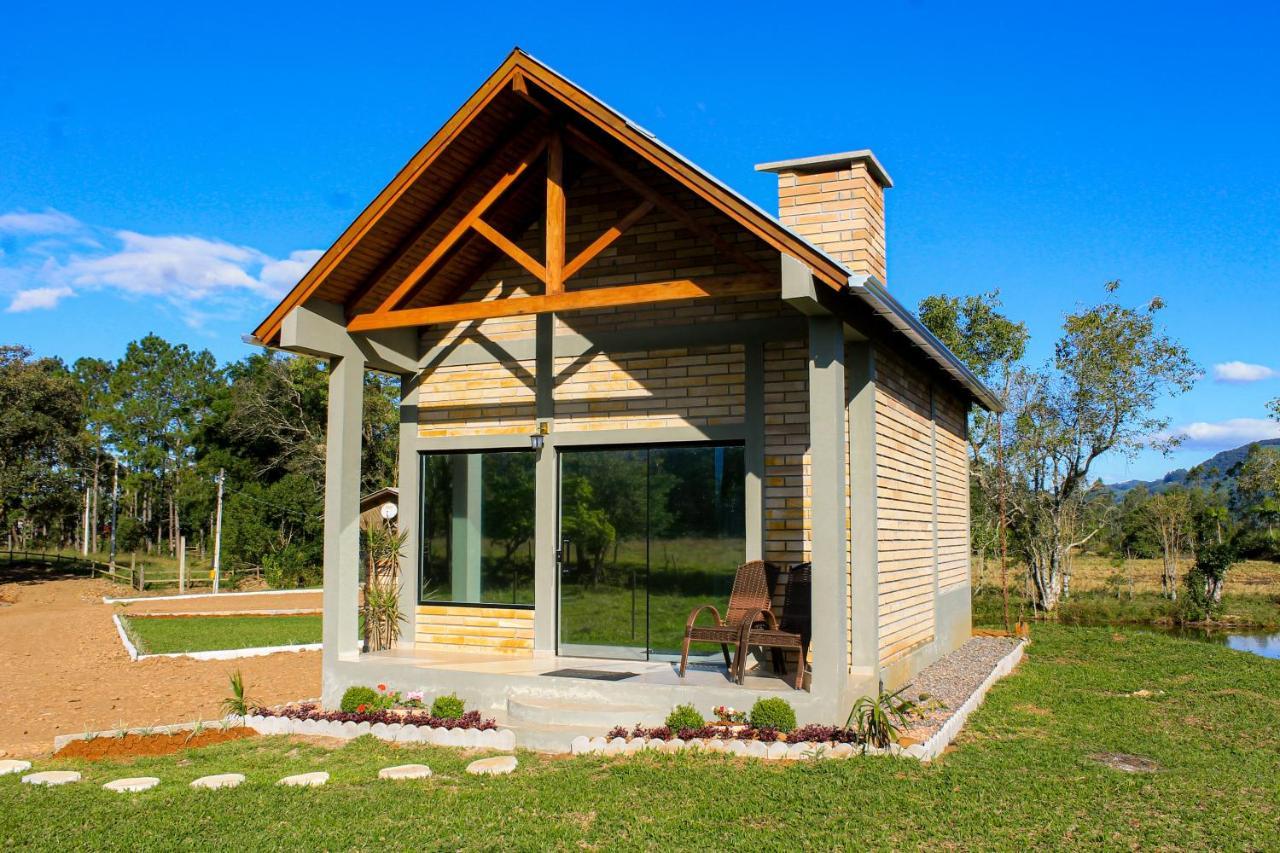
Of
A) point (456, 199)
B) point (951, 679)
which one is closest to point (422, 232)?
point (456, 199)

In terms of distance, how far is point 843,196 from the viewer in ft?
32.7

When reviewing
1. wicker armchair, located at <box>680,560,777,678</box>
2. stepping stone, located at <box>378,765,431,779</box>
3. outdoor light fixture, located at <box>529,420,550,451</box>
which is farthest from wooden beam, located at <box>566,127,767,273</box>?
stepping stone, located at <box>378,765,431,779</box>

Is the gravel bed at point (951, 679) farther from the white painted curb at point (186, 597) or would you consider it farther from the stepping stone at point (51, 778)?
the white painted curb at point (186, 597)

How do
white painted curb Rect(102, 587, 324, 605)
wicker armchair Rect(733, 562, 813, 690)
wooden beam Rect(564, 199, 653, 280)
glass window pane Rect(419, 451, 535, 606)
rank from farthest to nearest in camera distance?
white painted curb Rect(102, 587, 324, 605) → glass window pane Rect(419, 451, 535, 606) → wooden beam Rect(564, 199, 653, 280) → wicker armchair Rect(733, 562, 813, 690)

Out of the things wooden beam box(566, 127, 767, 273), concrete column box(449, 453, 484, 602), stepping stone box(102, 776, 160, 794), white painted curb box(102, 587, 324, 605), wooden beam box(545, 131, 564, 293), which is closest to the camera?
stepping stone box(102, 776, 160, 794)

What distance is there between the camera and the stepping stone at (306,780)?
625 cm

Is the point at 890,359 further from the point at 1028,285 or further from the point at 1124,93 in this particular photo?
the point at 1028,285

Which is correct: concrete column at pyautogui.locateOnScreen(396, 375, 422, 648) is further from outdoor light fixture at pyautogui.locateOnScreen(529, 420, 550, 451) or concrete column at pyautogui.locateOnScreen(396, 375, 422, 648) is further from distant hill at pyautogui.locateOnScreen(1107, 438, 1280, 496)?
distant hill at pyautogui.locateOnScreen(1107, 438, 1280, 496)

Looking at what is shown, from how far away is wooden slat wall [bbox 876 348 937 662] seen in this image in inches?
363

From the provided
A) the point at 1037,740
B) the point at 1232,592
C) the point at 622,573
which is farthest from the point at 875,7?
the point at 1232,592

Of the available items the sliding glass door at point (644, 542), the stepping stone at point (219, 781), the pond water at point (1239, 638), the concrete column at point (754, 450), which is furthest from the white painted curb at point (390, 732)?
the pond water at point (1239, 638)

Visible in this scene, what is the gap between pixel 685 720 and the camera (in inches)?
→ 284

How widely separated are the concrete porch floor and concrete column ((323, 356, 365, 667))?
0.90 ft

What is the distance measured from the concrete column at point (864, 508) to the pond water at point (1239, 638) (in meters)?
12.1
